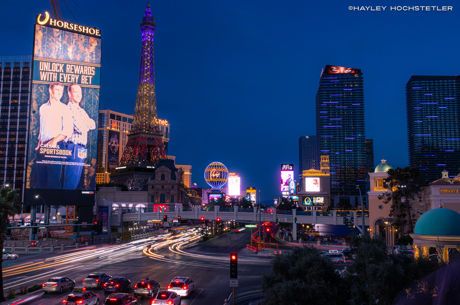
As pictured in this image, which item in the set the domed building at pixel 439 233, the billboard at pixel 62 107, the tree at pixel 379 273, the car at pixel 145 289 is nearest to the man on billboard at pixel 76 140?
the billboard at pixel 62 107

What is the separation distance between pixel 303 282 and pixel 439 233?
58.7 ft

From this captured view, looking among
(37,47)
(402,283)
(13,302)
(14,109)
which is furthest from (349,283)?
(14,109)

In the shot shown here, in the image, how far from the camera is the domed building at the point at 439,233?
105 feet

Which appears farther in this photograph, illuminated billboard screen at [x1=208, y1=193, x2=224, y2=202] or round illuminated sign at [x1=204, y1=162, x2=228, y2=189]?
illuminated billboard screen at [x1=208, y1=193, x2=224, y2=202]

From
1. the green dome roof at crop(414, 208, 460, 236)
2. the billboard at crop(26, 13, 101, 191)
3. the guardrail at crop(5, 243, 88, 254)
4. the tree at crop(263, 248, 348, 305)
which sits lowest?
the guardrail at crop(5, 243, 88, 254)

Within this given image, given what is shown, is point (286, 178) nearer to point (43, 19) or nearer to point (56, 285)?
point (43, 19)

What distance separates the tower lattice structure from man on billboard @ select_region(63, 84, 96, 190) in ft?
225

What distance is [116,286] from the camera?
110ft

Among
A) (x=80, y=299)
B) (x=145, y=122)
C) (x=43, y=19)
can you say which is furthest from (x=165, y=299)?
(x=145, y=122)

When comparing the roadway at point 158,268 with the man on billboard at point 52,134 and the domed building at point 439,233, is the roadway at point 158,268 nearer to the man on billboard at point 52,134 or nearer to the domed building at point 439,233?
the domed building at point 439,233

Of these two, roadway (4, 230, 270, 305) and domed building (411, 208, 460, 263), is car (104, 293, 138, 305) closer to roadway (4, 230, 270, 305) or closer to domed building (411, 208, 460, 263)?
roadway (4, 230, 270, 305)

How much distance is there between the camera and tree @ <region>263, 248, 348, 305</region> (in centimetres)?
1838

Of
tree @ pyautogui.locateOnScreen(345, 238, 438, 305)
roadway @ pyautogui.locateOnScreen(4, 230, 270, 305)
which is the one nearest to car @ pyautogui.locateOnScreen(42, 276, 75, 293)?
roadway @ pyautogui.locateOnScreen(4, 230, 270, 305)

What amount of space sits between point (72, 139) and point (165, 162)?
52.5m
